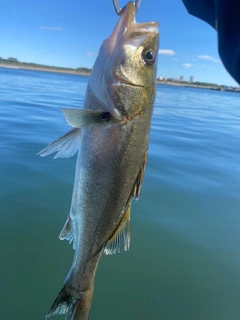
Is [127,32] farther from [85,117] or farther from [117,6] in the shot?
[85,117]

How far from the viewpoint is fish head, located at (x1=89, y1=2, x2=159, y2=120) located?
197 cm

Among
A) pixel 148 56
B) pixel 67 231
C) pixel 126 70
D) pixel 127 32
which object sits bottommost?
pixel 67 231

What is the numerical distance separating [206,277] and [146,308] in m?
0.90

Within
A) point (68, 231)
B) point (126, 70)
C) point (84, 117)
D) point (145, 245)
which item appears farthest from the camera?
point (145, 245)

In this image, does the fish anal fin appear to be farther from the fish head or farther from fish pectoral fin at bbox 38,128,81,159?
the fish head

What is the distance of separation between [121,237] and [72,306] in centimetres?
57

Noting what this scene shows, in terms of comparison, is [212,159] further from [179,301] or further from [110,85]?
[110,85]

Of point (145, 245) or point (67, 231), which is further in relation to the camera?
point (145, 245)

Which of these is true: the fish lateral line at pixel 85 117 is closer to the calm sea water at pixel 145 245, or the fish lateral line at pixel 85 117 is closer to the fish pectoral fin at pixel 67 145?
the fish pectoral fin at pixel 67 145

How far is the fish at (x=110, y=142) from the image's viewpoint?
195cm

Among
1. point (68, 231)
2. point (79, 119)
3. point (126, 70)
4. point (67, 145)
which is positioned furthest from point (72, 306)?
point (126, 70)

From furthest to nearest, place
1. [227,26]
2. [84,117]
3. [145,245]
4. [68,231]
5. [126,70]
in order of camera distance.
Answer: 1. [145,245]
2. [68,231]
3. [126,70]
4. [84,117]
5. [227,26]

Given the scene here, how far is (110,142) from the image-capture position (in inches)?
77.0

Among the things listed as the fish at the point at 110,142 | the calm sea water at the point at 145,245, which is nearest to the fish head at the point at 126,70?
the fish at the point at 110,142
